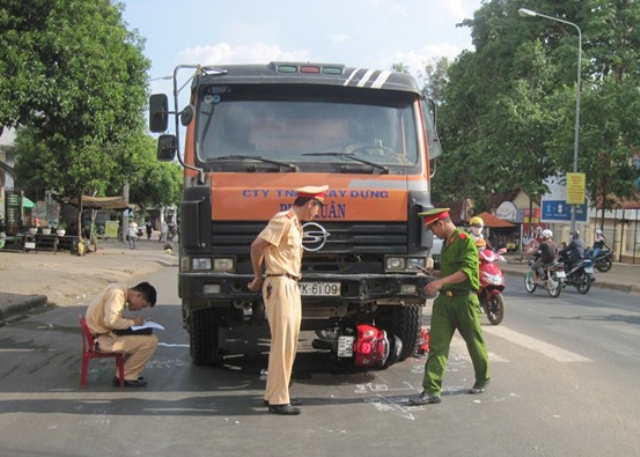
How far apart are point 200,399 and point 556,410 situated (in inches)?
116

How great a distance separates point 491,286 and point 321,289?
5266 mm

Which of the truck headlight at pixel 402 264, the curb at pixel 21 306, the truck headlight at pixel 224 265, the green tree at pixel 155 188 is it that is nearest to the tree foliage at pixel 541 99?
the curb at pixel 21 306

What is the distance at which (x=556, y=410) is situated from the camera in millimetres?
5875

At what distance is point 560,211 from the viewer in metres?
28.2

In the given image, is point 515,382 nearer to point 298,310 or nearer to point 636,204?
point 298,310

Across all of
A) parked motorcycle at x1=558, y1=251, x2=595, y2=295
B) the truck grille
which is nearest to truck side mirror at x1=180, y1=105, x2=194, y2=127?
the truck grille

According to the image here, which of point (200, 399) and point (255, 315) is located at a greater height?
point (255, 315)

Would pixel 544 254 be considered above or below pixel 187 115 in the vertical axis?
below

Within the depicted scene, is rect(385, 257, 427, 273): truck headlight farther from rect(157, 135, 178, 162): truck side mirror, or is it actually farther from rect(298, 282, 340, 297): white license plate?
rect(157, 135, 178, 162): truck side mirror

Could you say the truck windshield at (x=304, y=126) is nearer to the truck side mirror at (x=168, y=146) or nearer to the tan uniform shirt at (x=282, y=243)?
the truck side mirror at (x=168, y=146)

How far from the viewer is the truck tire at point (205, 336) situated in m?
7.18

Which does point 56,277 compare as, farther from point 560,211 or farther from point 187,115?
point 560,211

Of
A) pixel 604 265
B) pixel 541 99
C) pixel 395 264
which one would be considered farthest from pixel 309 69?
pixel 541 99

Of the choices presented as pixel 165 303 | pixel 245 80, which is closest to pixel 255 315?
pixel 245 80
